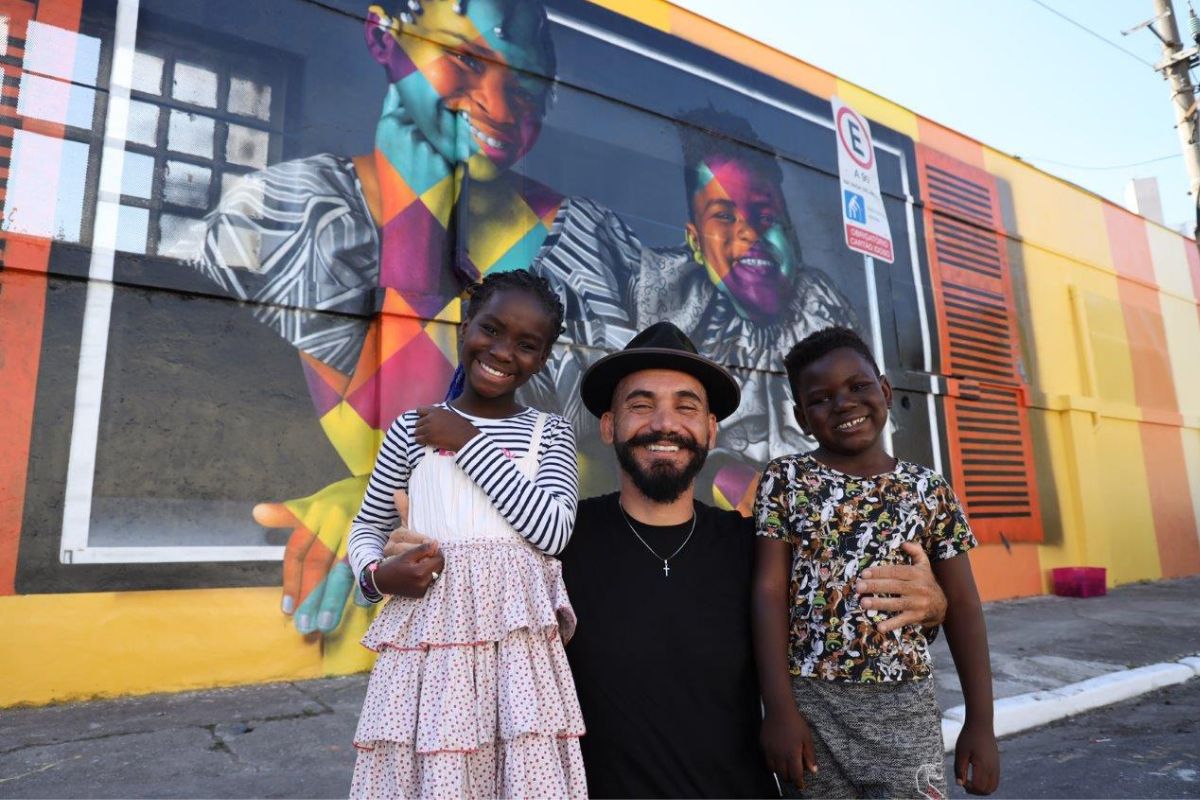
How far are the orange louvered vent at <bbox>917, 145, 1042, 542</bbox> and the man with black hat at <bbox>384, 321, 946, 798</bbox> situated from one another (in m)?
8.11

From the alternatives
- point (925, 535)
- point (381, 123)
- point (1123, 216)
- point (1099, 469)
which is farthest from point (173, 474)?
point (1123, 216)

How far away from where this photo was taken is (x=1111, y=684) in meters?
4.93

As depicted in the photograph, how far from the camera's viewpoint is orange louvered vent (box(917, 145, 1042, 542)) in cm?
926

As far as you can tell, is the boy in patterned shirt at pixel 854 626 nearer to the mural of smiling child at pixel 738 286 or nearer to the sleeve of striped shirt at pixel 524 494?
the sleeve of striped shirt at pixel 524 494

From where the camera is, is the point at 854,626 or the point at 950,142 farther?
the point at 950,142

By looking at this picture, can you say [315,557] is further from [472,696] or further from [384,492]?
[472,696]

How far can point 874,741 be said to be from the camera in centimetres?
165

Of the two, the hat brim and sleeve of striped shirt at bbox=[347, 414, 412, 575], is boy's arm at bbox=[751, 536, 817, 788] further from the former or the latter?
sleeve of striped shirt at bbox=[347, 414, 412, 575]

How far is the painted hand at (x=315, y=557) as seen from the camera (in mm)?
4867

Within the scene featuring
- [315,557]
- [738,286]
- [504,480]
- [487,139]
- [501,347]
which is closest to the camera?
[504,480]

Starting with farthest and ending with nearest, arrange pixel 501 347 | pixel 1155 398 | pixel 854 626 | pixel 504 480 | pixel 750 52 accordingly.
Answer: pixel 1155 398 → pixel 750 52 → pixel 501 347 → pixel 854 626 → pixel 504 480

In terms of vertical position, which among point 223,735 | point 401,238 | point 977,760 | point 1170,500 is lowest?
point 223,735

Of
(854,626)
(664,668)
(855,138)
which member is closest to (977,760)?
(854,626)

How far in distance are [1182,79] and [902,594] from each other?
1322cm
